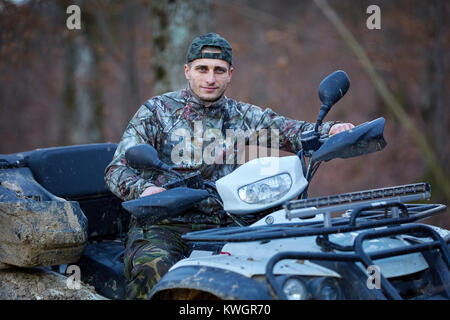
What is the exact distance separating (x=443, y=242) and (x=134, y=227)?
1.82 m

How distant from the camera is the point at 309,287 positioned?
243 centimetres

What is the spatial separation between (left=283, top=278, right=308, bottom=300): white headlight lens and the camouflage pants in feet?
3.05

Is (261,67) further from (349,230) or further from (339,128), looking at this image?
(349,230)

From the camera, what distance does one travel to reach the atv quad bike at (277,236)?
2473 millimetres

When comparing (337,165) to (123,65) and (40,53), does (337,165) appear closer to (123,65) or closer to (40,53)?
(123,65)

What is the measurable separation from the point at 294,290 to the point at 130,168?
154 centimetres

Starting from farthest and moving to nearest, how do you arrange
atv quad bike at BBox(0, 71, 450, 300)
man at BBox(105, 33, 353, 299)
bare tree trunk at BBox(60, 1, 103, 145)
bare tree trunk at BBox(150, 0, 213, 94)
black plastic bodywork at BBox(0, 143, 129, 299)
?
1. bare tree trunk at BBox(60, 1, 103, 145)
2. bare tree trunk at BBox(150, 0, 213, 94)
3. black plastic bodywork at BBox(0, 143, 129, 299)
4. man at BBox(105, 33, 353, 299)
5. atv quad bike at BBox(0, 71, 450, 300)

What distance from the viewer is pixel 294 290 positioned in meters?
2.43

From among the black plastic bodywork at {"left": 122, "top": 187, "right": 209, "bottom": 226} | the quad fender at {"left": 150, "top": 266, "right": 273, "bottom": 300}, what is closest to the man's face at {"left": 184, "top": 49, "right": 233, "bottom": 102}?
the black plastic bodywork at {"left": 122, "top": 187, "right": 209, "bottom": 226}

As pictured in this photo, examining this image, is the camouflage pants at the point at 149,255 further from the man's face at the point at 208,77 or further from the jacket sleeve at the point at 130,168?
the man's face at the point at 208,77

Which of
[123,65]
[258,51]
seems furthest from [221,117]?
[258,51]

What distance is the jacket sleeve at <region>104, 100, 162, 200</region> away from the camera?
3391 mm

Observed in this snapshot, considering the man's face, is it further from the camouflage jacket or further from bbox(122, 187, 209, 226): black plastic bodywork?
bbox(122, 187, 209, 226): black plastic bodywork

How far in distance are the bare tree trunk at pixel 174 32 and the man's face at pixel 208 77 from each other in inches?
149
